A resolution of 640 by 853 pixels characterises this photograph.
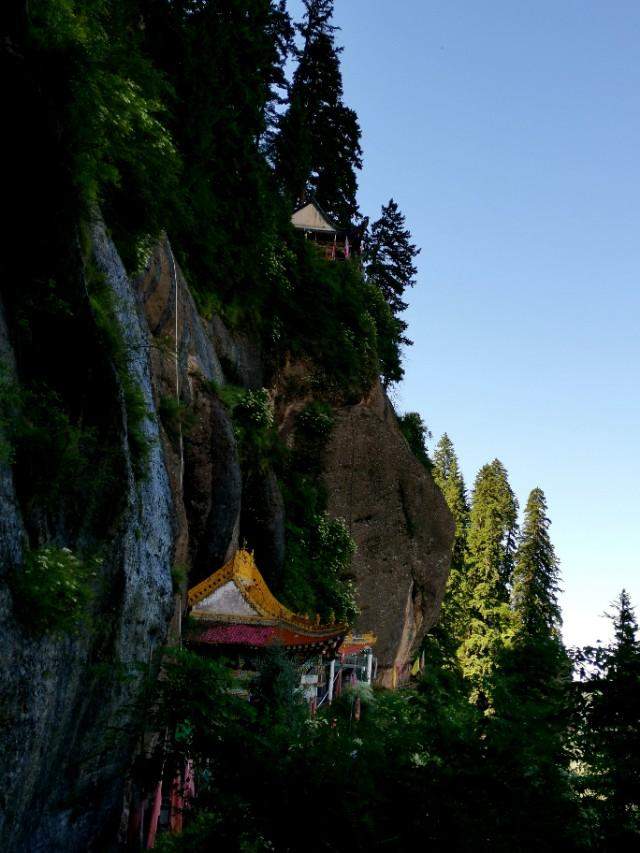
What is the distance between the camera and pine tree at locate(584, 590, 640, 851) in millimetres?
6922

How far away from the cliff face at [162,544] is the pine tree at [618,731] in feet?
20.0

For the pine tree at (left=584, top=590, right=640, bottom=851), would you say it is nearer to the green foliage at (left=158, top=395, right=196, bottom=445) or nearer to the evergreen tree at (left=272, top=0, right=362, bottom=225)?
the green foliage at (left=158, top=395, right=196, bottom=445)

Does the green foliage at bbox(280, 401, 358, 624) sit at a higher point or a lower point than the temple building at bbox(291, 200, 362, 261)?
lower

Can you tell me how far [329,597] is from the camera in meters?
26.2

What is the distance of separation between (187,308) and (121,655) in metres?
11.0

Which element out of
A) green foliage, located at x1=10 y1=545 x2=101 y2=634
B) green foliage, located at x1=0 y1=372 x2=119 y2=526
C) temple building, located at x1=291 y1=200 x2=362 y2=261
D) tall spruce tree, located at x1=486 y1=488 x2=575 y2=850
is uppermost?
temple building, located at x1=291 y1=200 x2=362 y2=261

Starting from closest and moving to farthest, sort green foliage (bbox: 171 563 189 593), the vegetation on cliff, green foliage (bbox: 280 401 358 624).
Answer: the vegetation on cliff < green foliage (bbox: 171 563 189 593) < green foliage (bbox: 280 401 358 624)

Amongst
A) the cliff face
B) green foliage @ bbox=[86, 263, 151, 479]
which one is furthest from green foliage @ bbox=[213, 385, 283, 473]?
green foliage @ bbox=[86, 263, 151, 479]

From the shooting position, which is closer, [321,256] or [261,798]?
[261,798]

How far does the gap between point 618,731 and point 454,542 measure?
3718 cm

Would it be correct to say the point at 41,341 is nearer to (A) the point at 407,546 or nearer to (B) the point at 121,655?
(B) the point at 121,655

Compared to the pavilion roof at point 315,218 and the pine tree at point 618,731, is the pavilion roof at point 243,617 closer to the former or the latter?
the pine tree at point 618,731

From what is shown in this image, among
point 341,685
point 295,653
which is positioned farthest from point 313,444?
point 295,653

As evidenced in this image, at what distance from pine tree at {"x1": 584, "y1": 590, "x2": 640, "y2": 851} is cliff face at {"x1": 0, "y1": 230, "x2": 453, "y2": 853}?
20.0 ft
